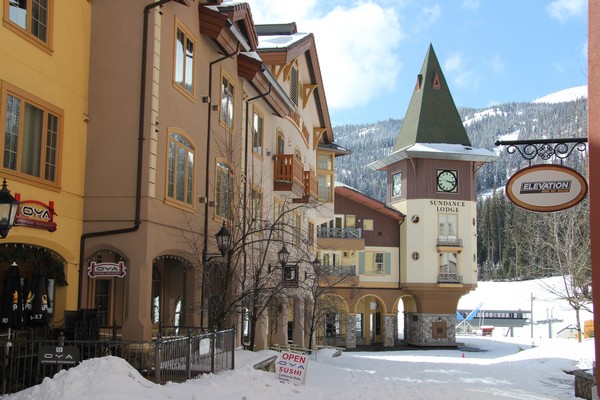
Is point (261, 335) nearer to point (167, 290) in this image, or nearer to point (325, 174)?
point (167, 290)

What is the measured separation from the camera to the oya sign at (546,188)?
10.8 metres

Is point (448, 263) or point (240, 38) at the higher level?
point (240, 38)

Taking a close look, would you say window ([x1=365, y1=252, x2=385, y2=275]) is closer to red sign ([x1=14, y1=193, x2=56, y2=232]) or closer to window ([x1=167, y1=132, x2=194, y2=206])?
window ([x1=167, y1=132, x2=194, y2=206])

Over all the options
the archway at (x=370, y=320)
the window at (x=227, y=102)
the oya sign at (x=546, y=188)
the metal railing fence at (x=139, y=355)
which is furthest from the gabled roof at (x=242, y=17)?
the archway at (x=370, y=320)

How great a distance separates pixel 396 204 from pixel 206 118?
3930 cm

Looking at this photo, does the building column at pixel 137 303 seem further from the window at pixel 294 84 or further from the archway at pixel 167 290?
the window at pixel 294 84

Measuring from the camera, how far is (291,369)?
16047 mm

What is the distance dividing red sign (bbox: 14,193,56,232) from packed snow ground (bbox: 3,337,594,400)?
353 cm

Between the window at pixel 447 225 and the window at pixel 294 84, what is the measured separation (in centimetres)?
2591

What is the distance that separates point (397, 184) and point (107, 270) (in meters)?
44.2

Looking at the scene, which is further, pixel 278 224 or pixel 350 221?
pixel 350 221

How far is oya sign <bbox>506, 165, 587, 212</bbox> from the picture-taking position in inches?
427

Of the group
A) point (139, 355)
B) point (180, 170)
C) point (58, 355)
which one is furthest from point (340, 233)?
point (58, 355)

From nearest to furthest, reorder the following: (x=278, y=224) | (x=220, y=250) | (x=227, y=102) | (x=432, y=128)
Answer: (x=220, y=250) < (x=278, y=224) < (x=227, y=102) < (x=432, y=128)
